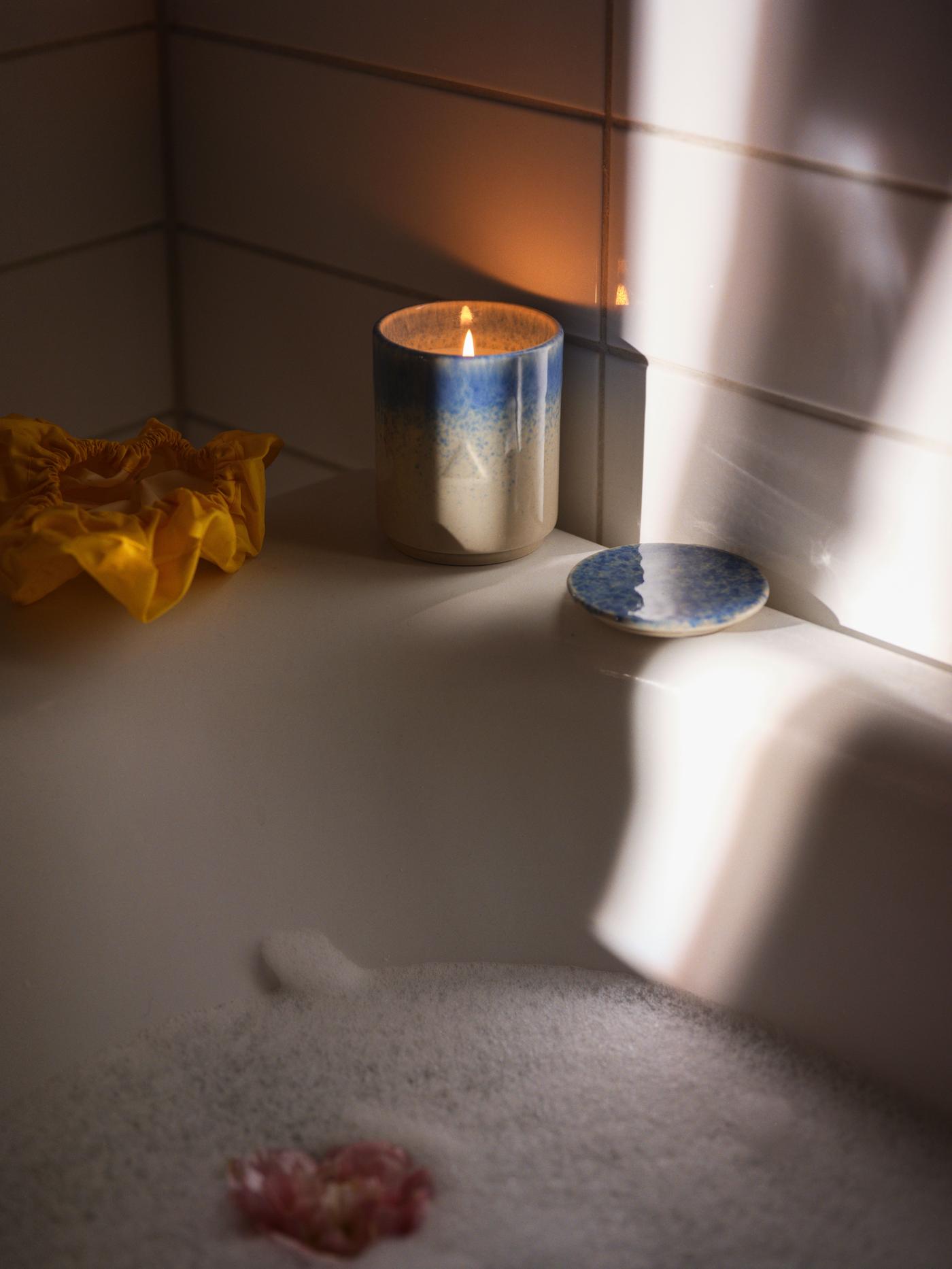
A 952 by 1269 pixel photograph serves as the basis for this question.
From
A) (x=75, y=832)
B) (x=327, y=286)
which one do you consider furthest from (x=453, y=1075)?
(x=327, y=286)

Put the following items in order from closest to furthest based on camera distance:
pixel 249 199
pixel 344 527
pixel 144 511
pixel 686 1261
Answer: pixel 686 1261, pixel 144 511, pixel 344 527, pixel 249 199

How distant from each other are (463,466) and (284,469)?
15.2 inches

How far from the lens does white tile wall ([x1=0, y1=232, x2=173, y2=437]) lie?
3.74 ft

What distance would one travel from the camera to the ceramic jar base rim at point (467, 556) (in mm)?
968

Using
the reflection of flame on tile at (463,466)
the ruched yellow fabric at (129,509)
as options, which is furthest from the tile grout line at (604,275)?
the ruched yellow fabric at (129,509)

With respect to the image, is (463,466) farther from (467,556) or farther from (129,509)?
(129,509)

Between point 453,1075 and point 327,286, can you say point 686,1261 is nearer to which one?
point 453,1075

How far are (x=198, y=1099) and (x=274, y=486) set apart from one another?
0.65 m

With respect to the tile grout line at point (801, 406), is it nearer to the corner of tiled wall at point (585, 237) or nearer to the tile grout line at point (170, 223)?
the corner of tiled wall at point (585, 237)

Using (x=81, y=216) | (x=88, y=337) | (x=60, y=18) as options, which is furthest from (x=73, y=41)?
(x=88, y=337)

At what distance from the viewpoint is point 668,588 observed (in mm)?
896

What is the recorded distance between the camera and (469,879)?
894 mm

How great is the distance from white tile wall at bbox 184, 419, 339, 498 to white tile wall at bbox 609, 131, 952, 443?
1.26 ft

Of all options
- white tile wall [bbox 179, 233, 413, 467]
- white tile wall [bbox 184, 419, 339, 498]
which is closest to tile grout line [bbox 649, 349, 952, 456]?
white tile wall [bbox 179, 233, 413, 467]
